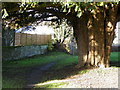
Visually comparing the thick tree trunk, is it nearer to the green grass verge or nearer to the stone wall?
the green grass verge

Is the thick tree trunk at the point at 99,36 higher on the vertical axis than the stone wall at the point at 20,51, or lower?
higher

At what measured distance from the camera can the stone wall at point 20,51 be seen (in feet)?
60.1

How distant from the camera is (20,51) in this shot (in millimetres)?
21031

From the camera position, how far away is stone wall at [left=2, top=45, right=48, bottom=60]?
18.3 m

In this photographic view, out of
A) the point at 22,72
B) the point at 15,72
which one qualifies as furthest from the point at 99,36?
the point at 15,72

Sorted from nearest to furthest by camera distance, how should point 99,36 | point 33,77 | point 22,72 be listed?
point 33,77 < point 99,36 < point 22,72

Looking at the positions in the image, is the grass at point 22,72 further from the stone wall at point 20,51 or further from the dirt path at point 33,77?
the stone wall at point 20,51

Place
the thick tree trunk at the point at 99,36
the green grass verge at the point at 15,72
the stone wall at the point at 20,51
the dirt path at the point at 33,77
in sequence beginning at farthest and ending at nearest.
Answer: the stone wall at the point at 20,51 → the thick tree trunk at the point at 99,36 → the dirt path at the point at 33,77 → the green grass verge at the point at 15,72

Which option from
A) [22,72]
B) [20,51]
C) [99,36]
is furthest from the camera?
[20,51]

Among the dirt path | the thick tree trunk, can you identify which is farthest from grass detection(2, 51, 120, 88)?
the thick tree trunk

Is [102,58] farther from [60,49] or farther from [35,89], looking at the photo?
[60,49]

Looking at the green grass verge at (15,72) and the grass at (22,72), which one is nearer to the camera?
the green grass verge at (15,72)

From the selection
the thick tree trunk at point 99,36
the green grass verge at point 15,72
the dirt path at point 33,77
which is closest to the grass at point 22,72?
the green grass verge at point 15,72

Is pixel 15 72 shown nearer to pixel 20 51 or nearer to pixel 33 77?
pixel 33 77
